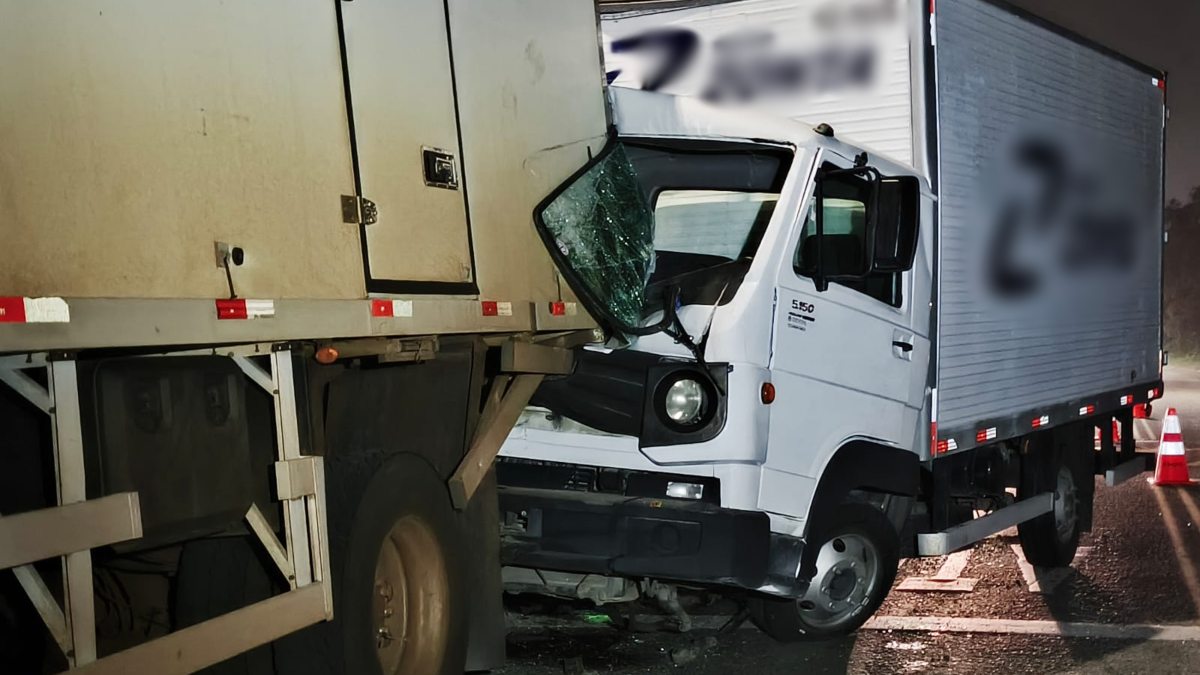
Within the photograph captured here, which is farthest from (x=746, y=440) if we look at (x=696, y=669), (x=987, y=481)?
(x=987, y=481)

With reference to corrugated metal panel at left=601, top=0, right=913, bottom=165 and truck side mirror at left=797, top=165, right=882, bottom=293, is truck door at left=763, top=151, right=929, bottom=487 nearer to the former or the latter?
truck side mirror at left=797, top=165, right=882, bottom=293

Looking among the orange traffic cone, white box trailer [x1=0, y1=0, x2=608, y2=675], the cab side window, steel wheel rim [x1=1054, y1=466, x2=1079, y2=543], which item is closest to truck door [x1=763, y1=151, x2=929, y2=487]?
the cab side window

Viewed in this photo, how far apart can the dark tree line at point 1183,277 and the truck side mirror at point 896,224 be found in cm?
5365

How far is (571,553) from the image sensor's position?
225 inches

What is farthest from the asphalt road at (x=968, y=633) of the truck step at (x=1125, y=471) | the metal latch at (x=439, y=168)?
the metal latch at (x=439, y=168)

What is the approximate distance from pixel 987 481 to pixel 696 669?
3.10m

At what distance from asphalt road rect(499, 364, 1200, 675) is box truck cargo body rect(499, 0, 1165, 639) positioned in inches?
12.3

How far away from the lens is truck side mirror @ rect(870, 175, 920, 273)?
610cm

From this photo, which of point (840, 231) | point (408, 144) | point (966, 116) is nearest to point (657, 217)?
point (840, 231)

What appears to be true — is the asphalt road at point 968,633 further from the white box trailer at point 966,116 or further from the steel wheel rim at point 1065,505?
the white box trailer at point 966,116

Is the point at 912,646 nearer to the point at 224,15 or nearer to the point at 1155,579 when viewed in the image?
the point at 1155,579

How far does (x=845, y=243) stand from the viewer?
21.0 feet

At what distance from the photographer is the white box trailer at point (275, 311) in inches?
122


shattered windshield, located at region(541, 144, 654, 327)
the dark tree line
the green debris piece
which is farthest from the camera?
the dark tree line
